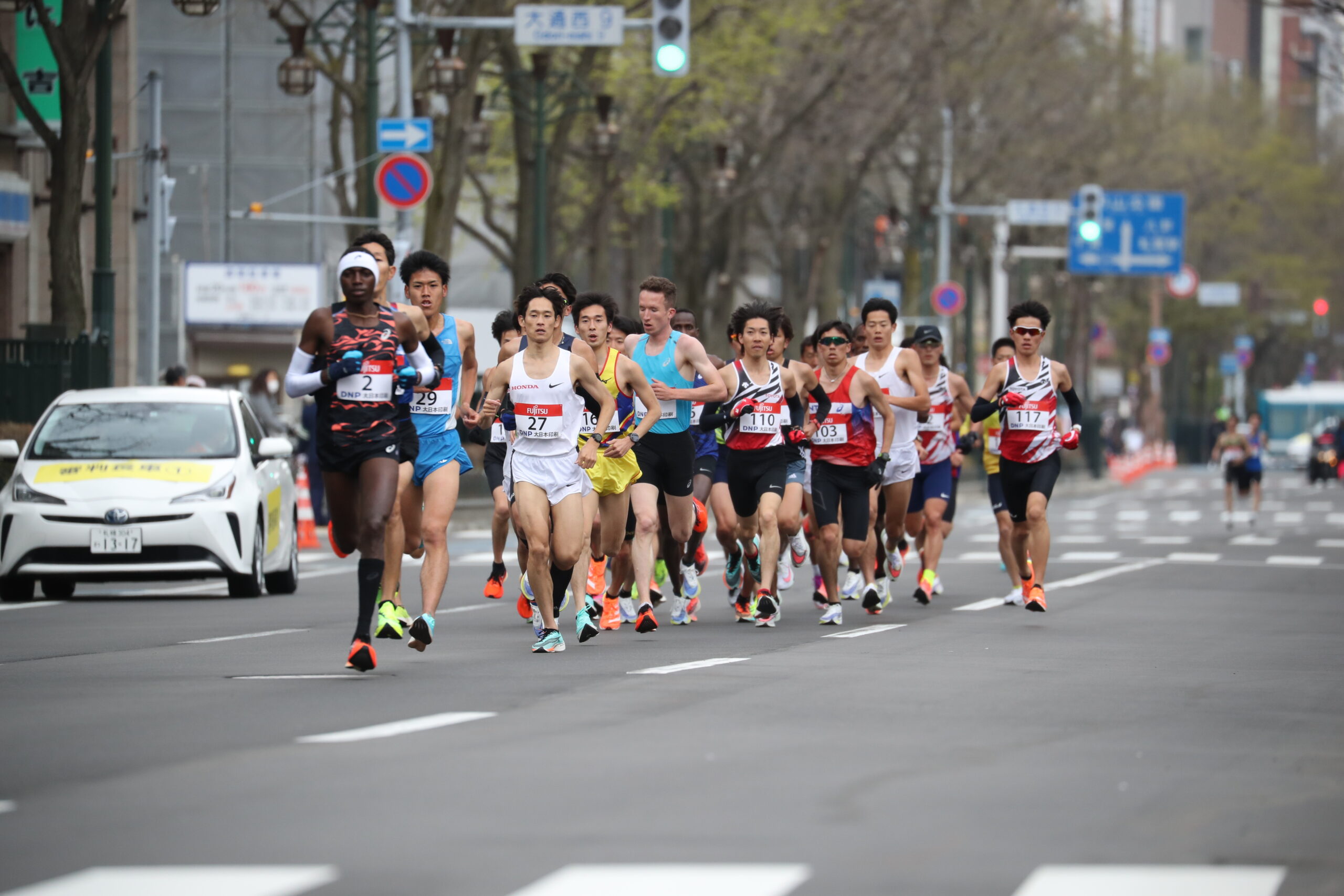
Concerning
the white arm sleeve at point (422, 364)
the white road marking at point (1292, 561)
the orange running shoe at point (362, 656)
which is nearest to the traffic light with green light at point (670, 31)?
the white road marking at point (1292, 561)

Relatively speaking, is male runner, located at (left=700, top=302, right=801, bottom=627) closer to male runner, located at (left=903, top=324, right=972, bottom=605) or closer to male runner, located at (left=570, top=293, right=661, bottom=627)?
male runner, located at (left=570, top=293, right=661, bottom=627)

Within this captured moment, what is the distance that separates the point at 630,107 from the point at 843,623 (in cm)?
2981

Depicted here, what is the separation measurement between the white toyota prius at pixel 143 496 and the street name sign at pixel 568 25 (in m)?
11.2

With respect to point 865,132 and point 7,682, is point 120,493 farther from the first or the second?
point 865,132

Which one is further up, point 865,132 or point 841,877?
point 865,132

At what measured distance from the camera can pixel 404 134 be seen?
28484mm

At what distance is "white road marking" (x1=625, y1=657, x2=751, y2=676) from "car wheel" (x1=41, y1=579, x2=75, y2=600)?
24.4ft

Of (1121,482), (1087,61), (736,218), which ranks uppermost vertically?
(1087,61)

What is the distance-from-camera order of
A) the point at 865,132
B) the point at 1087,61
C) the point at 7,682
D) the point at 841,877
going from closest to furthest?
the point at 841,877 < the point at 7,682 < the point at 865,132 < the point at 1087,61

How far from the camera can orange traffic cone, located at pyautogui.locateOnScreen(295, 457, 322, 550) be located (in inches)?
1095

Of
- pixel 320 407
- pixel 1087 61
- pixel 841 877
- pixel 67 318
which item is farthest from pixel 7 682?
pixel 1087 61

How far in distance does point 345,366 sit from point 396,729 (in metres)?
2.69

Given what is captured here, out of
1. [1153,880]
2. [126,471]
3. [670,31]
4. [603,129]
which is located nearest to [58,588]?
[126,471]

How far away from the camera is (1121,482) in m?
61.8
